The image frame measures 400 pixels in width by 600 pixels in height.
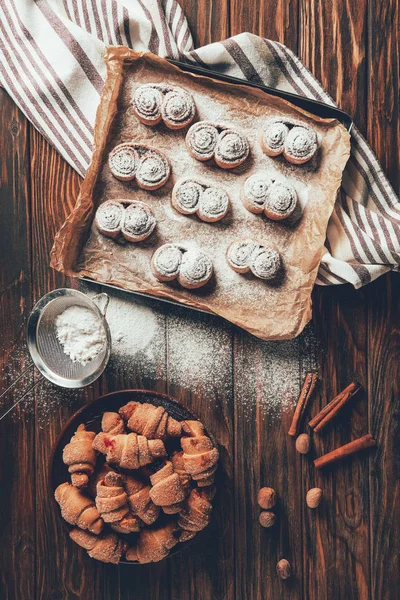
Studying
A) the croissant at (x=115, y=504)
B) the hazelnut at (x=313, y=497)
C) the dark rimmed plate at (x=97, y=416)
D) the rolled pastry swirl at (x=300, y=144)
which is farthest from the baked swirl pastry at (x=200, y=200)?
the hazelnut at (x=313, y=497)

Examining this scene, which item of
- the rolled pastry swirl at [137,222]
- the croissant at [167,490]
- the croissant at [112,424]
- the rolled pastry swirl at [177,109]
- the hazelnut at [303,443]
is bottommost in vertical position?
the croissant at [167,490]

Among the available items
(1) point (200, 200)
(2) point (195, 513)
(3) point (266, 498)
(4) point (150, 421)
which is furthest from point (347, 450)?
(1) point (200, 200)

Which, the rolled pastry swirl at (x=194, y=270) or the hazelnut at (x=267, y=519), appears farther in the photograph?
the hazelnut at (x=267, y=519)

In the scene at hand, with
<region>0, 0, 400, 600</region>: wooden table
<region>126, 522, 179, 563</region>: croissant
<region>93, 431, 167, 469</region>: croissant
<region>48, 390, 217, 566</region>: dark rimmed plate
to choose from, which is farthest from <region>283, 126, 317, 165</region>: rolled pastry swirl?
<region>126, 522, 179, 563</region>: croissant

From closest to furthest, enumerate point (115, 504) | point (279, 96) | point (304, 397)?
1. point (115, 504)
2. point (279, 96)
3. point (304, 397)

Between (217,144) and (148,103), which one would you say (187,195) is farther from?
(148,103)

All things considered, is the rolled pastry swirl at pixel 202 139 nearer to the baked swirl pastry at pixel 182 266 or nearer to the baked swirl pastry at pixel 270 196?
the baked swirl pastry at pixel 270 196

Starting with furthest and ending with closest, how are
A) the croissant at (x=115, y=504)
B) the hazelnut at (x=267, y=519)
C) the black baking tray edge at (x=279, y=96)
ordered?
the hazelnut at (x=267, y=519)
the black baking tray edge at (x=279, y=96)
the croissant at (x=115, y=504)
